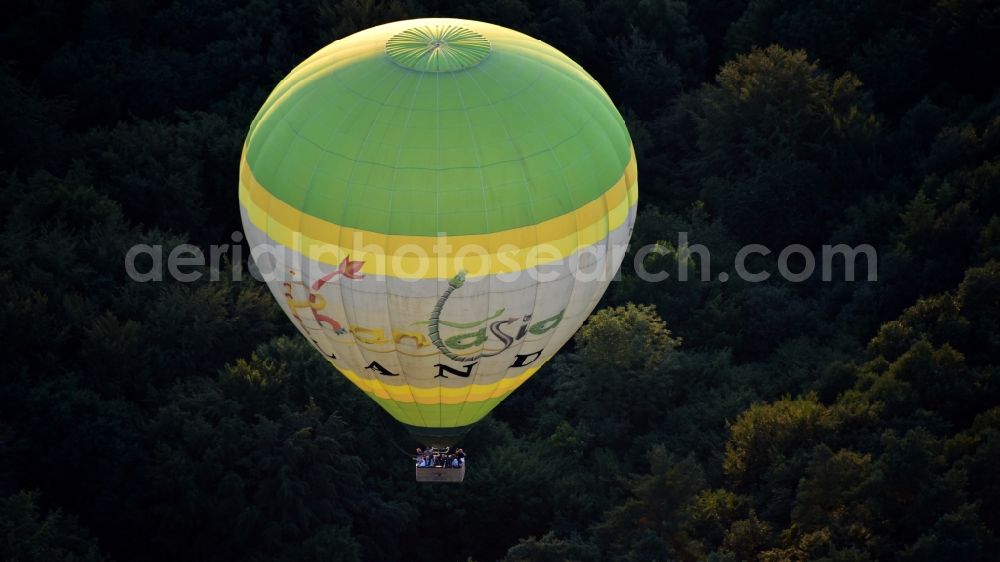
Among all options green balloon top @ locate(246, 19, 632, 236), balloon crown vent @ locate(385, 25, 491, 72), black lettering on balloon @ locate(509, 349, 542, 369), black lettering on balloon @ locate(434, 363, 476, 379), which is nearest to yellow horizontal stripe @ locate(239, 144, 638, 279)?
green balloon top @ locate(246, 19, 632, 236)

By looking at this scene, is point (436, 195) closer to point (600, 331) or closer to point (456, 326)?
point (456, 326)

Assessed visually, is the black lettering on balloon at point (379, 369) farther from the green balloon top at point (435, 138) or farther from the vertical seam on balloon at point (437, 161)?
the vertical seam on balloon at point (437, 161)

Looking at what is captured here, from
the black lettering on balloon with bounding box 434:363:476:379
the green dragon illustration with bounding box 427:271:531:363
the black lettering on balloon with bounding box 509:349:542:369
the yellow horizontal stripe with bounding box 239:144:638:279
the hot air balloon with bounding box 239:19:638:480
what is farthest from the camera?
the black lettering on balloon with bounding box 509:349:542:369

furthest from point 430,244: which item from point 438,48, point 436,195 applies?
point 438,48

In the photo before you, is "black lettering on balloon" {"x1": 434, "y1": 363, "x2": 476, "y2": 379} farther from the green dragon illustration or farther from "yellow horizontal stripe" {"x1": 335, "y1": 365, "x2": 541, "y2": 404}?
"yellow horizontal stripe" {"x1": 335, "y1": 365, "x2": 541, "y2": 404}

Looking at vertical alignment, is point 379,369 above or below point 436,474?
above

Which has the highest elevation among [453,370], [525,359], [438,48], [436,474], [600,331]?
[438,48]

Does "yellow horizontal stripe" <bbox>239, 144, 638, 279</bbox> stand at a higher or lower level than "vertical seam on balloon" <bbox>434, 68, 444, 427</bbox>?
lower

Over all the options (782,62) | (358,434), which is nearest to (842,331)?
(782,62)

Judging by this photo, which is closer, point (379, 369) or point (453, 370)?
point (453, 370)
